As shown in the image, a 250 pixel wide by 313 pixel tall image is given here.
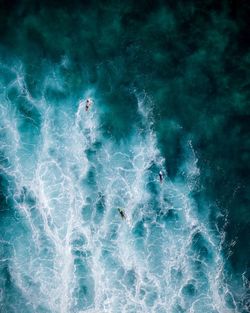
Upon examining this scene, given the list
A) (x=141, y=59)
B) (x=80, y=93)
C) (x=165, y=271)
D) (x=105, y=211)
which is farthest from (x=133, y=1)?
(x=165, y=271)

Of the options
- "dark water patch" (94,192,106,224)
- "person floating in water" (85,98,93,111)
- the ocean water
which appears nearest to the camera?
the ocean water

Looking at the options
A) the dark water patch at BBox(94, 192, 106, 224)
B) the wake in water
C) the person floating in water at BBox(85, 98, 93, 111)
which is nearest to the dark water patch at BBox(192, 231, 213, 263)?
the wake in water

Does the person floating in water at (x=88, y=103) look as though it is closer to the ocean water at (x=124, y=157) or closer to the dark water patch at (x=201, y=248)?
the ocean water at (x=124, y=157)

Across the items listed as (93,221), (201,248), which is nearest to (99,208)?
(93,221)

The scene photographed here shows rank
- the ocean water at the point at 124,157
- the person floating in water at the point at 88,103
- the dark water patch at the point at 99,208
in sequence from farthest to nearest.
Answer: the dark water patch at the point at 99,208 < the person floating in water at the point at 88,103 < the ocean water at the point at 124,157

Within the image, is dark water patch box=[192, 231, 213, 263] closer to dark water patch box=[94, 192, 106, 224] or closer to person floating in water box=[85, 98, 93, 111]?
dark water patch box=[94, 192, 106, 224]

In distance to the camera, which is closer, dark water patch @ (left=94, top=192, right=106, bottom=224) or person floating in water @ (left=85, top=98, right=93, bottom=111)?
person floating in water @ (left=85, top=98, right=93, bottom=111)

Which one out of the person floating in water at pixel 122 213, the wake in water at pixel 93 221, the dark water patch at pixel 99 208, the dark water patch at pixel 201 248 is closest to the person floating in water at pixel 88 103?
the wake in water at pixel 93 221
